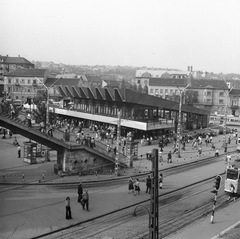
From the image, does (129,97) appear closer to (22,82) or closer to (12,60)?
(22,82)

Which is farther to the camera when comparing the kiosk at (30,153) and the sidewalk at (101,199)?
the kiosk at (30,153)

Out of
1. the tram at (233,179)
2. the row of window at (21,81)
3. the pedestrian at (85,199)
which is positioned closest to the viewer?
the pedestrian at (85,199)

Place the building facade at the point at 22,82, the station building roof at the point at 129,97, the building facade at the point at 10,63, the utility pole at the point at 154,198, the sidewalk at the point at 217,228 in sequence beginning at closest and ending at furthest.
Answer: the utility pole at the point at 154,198, the sidewalk at the point at 217,228, the station building roof at the point at 129,97, the building facade at the point at 22,82, the building facade at the point at 10,63

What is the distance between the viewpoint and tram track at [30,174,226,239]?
18.8 m

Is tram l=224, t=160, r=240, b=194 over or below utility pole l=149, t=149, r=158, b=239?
below

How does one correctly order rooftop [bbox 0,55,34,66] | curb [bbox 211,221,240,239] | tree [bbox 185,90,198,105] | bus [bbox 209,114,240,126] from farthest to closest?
1. rooftop [bbox 0,55,34,66]
2. tree [bbox 185,90,198,105]
3. bus [bbox 209,114,240,126]
4. curb [bbox 211,221,240,239]

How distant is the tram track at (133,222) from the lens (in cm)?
1875

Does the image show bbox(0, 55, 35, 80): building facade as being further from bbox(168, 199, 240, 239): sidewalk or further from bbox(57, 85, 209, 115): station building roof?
bbox(168, 199, 240, 239): sidewalk

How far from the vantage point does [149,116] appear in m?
57.1

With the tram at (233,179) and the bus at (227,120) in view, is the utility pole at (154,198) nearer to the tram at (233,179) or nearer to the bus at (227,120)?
the tram at (233,179)

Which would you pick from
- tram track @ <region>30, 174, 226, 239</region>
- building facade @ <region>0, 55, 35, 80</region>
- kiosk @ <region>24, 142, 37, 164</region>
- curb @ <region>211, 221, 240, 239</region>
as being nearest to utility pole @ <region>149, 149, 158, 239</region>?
tram track @ <region>30, 174, 226, 239</region>

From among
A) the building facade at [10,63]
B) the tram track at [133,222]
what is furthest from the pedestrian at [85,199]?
the building facade at [10,63]

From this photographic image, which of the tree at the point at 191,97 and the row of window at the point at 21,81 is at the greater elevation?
the row of window at the point at 21,81

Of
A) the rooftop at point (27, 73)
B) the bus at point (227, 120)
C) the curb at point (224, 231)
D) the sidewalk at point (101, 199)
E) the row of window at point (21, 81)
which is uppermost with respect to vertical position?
the rooftop at point (27, 73)
